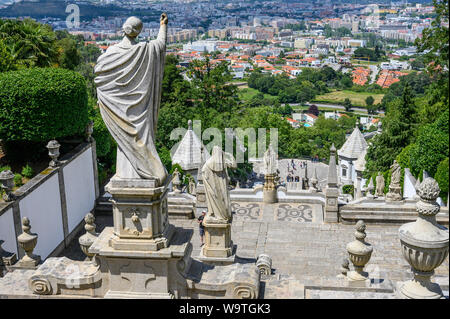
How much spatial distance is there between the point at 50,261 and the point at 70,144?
1233 centimetres

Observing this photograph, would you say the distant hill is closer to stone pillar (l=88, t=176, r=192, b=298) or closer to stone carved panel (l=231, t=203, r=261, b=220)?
stone carved panel (l=231, t=203, r=261, b=220)

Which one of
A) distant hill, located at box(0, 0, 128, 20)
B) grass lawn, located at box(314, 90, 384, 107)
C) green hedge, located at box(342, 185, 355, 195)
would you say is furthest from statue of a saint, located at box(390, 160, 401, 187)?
grass lawn, located at box(314, 90, 384, 107)

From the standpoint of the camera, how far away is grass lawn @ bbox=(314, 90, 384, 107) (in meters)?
130

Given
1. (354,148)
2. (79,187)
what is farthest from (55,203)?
(354,148)

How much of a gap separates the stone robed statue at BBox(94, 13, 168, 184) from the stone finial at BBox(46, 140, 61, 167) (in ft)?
34.2

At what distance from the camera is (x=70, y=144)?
20.3 m

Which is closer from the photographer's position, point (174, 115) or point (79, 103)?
point (79, 103)

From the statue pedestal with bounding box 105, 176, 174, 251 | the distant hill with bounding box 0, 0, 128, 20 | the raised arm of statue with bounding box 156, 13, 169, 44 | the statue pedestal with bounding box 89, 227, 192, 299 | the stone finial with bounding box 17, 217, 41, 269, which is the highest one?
the distant hill with bounding box 0, 0, 128, 20

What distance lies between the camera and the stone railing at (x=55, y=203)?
1464 cm

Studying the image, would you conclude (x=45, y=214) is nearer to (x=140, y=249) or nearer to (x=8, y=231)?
(x=8, y=231)

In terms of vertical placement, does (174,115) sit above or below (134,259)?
below
